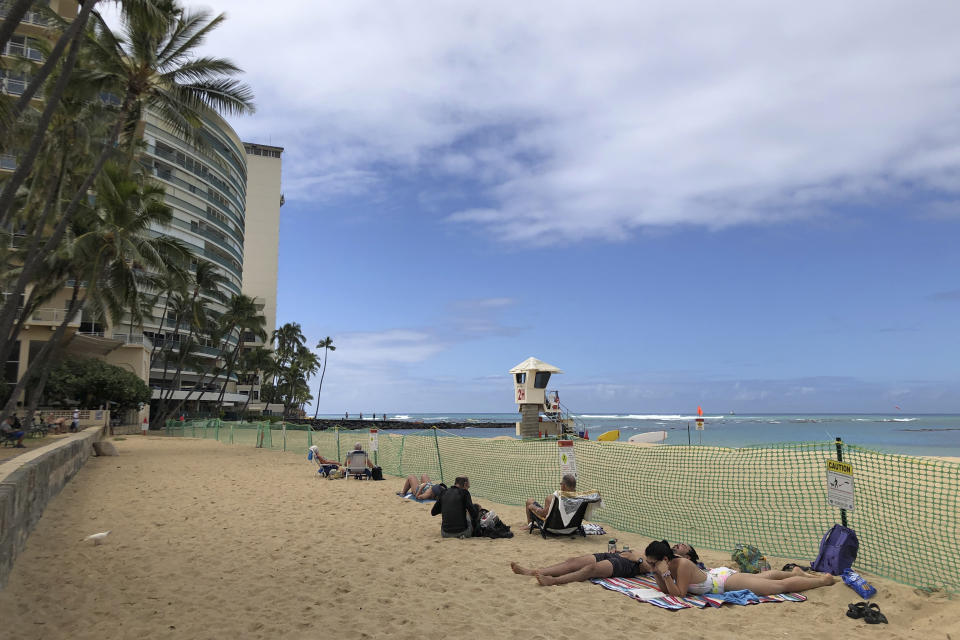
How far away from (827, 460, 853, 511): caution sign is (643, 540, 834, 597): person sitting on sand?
0.71 m

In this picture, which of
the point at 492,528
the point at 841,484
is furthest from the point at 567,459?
the point at 841,484

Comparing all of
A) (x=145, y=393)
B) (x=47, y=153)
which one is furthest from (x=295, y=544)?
(x=145, y=393)

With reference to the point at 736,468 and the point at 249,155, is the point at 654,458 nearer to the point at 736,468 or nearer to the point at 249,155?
the point at 736,468

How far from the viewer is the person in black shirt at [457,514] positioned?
812 cm

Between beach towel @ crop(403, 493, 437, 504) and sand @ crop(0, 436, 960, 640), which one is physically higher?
sand @ crop(0, 436, 960, 640)

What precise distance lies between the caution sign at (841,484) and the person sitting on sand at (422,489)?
6317 millimetres

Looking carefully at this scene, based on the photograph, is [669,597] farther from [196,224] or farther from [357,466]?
[196,224]

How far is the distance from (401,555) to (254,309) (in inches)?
2123

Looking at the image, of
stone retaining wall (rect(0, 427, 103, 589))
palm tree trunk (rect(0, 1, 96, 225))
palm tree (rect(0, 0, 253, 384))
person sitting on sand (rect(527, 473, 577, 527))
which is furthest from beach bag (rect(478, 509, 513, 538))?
palm tree (rect(0, 0, 253, 384))

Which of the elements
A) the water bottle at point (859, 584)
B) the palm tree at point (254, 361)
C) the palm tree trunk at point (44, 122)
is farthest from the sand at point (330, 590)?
the palm tree at point (254, 361)

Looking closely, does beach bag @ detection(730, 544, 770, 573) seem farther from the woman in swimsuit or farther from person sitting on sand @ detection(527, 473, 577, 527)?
the woman in swimsuit

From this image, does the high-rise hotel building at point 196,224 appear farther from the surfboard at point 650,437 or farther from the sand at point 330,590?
the surfboard at point 650,437

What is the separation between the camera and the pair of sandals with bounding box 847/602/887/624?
15.7 feet

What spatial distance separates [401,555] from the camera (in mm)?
7152
